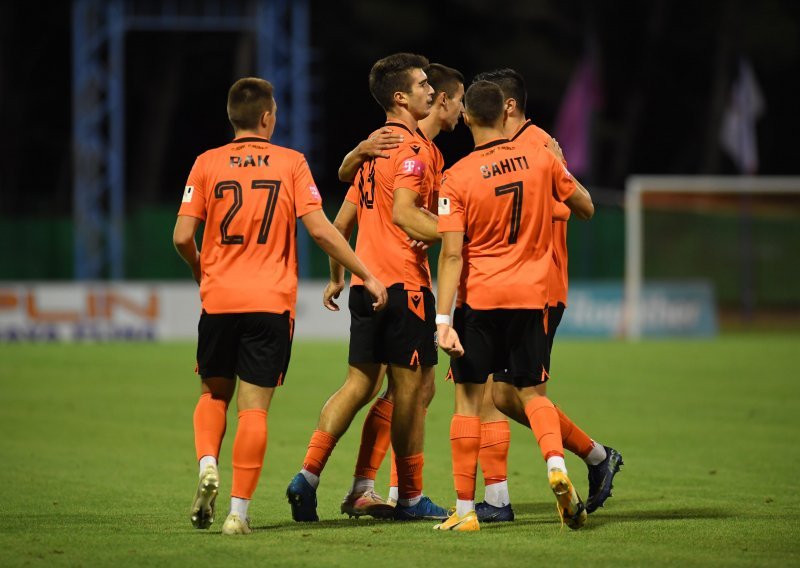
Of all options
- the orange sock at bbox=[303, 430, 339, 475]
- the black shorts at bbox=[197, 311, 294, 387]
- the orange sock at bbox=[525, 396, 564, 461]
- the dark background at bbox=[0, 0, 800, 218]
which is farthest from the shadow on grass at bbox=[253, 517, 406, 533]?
the dark background at bbox=[0, 0, 800, 218]

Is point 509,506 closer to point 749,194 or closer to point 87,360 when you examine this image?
point 87,360

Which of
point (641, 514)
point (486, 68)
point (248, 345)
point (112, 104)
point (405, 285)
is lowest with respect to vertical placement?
point (641, 514)

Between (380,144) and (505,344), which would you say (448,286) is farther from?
(380,144)

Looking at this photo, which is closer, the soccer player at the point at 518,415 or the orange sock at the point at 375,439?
the soccer player at the point at 518,415

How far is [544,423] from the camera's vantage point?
746cm

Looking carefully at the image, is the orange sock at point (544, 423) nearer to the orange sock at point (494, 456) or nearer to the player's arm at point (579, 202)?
the orange sock at point (494, 456)

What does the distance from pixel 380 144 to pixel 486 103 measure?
726 mm

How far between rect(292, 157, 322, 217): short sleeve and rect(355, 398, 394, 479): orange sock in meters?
1.33

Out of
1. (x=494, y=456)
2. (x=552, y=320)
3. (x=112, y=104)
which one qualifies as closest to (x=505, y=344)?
(x=552, y=320)

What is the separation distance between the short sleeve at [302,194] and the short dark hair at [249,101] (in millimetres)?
329

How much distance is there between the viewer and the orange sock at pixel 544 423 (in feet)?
24.2

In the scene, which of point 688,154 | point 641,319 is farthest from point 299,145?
point 688,154

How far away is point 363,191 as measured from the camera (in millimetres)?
8133

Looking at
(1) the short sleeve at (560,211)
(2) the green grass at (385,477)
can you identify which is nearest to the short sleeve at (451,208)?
(1) the short sleeve at (560,211)
